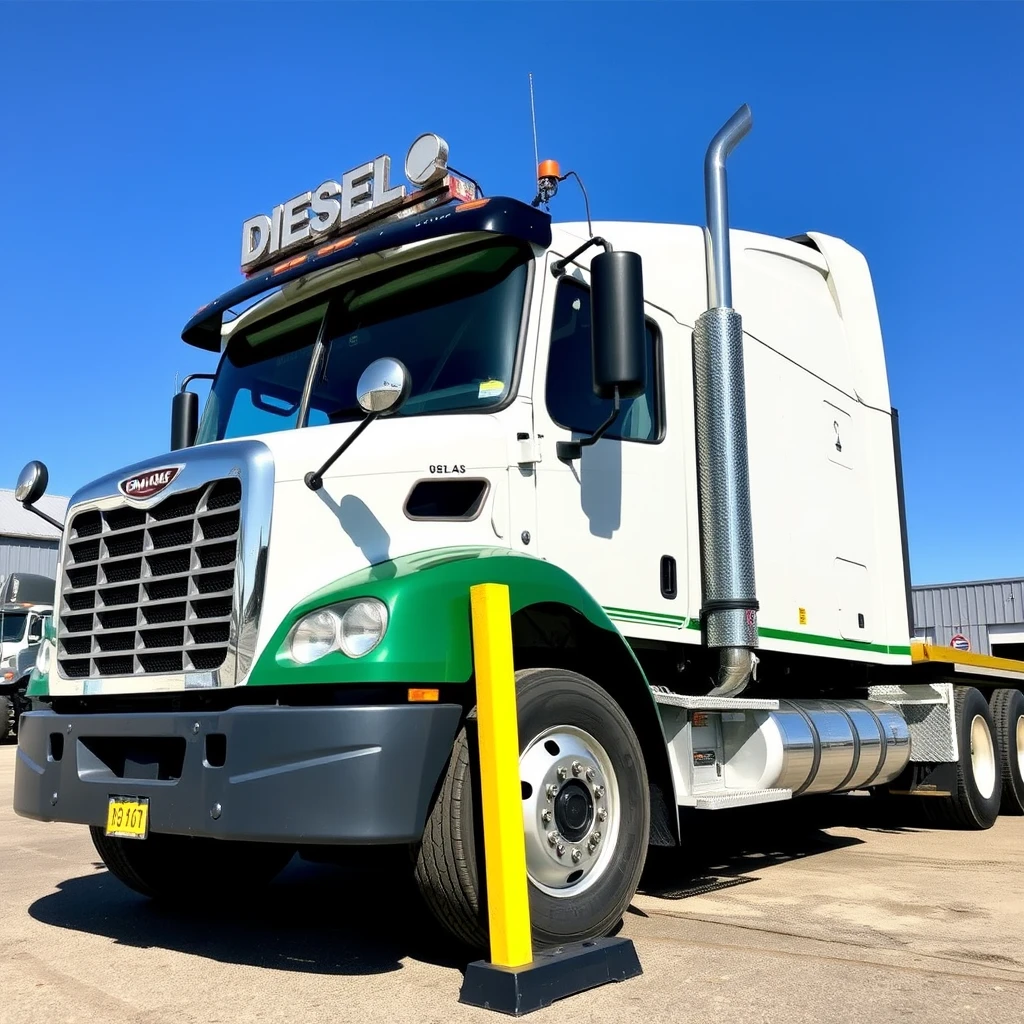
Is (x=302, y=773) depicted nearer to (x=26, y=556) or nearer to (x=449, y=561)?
(x=449, y=561)

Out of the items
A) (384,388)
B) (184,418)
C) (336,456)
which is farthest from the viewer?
(184,418)

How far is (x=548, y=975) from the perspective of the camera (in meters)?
3.69

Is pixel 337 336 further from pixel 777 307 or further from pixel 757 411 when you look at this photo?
pixel 777 307

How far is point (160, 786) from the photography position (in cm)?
410

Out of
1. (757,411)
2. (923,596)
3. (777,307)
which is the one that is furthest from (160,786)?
(923,596)

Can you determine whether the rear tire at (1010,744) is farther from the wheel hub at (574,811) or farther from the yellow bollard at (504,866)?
the yellow bollard at (504,866)

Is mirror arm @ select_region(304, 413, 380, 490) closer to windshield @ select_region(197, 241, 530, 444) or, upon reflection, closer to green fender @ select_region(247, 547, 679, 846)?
green fender @ select_region(247, 547, 679, 846)

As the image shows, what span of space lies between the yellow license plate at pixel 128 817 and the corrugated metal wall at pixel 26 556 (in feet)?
104

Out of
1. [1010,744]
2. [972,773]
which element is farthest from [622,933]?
[1010,744]

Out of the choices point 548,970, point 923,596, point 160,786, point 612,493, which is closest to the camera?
point 548,970

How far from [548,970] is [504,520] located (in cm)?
178

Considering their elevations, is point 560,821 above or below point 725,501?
below

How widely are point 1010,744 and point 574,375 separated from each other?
6.42m

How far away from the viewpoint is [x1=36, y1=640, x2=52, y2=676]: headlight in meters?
5.03
